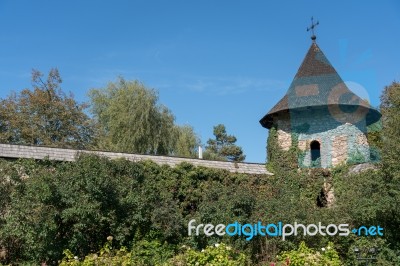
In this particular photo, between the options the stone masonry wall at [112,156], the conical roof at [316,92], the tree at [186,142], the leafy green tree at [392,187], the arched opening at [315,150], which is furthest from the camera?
the tree at [186,142]

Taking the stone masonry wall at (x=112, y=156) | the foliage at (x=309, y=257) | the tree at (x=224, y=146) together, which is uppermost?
the tree at (x=224, y=146)

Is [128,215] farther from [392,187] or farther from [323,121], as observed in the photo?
[323,121]

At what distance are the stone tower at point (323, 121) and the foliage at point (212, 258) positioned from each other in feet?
25.7

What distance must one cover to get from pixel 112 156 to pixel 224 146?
110 ft

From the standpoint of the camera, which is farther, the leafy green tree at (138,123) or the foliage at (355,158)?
the leafy green tree at (138,123)

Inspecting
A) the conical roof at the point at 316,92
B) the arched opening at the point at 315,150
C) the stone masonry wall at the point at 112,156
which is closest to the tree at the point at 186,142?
the conical roof at the point at 316,92

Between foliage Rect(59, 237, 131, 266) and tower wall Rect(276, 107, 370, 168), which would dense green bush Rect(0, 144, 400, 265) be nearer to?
foliage Rect(59, 237, 131, 266)

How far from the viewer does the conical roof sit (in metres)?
15.8

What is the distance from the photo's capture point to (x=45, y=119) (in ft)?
84.7

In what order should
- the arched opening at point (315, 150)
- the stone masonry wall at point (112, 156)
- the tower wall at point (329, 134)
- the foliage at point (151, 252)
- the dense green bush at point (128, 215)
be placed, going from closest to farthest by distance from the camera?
1. the dense green bush at point (128, 215)
2. the foliage at point (151, 252)
3. the stone masonry wall at point (112, 156)
4. the tower wall at point (329, 134)
5. the arched opening at point (315, 150)

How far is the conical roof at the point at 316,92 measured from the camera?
51.9ft

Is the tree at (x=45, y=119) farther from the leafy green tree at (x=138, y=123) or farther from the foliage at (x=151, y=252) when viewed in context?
the foliage at (x=151, y=252)

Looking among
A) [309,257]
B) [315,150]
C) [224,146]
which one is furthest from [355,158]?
[224,146]

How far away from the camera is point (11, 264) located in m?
9.52
